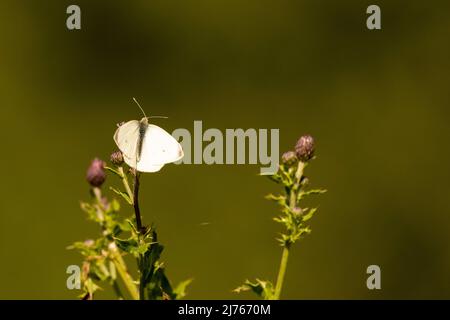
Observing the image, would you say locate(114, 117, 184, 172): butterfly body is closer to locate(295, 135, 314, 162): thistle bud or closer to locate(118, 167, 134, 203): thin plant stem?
locate(118, 167, 134, 203): thin plant stem

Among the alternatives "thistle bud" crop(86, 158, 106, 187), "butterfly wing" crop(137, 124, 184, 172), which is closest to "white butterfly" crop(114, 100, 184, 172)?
"butterfly wing" crop(137, 124, 184, 172)

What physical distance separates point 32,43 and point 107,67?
→ 24 centimetres

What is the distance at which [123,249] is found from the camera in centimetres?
76

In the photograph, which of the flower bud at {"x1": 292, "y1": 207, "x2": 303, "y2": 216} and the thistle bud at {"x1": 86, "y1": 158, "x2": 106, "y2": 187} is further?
the thistle bud at {"x1": 86, "y1": 158, "x2": 106, "y2": 187}

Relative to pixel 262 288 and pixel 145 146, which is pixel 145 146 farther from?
pixel 262 288

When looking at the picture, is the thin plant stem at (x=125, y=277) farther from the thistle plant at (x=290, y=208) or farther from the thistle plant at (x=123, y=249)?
the thistle plant at (x=290, y=208)

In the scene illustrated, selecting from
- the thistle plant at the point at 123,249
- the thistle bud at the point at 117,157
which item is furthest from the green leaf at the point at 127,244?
the thistle bud at the point at 117,157

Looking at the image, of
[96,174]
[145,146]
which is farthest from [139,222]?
[96,174]

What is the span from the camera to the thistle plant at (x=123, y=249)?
74cm

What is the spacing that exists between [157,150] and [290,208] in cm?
18

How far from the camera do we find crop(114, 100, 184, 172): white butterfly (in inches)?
31.2

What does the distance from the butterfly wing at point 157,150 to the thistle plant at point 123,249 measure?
0.02 meters
